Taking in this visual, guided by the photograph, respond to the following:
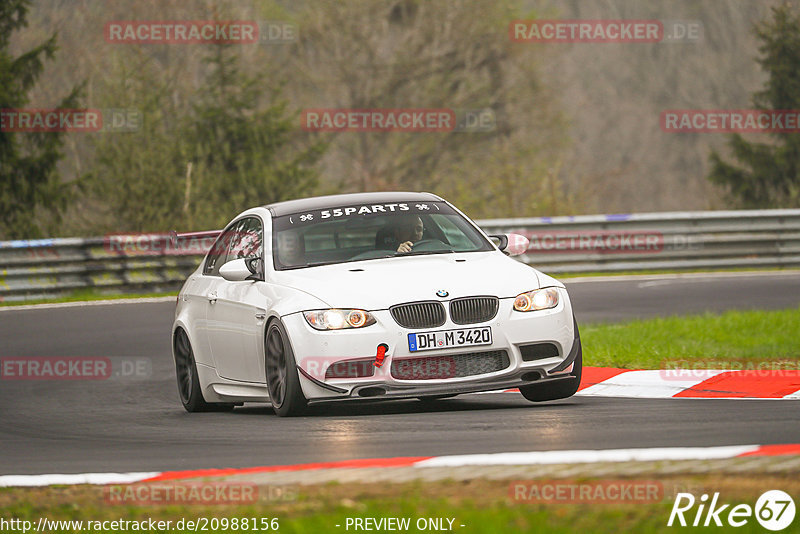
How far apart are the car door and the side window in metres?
0.15

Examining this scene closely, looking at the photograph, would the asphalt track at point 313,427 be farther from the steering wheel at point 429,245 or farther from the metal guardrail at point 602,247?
the metal guardrail at point 602,247

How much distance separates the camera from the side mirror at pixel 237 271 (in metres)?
9.55

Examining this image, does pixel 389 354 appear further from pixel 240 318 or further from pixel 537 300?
pixel 240 318

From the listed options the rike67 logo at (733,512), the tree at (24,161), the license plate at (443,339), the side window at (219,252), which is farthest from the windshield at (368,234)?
the tree at (24,161)

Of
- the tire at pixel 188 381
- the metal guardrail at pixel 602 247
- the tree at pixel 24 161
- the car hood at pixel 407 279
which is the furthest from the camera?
the tree at pixel 24 161

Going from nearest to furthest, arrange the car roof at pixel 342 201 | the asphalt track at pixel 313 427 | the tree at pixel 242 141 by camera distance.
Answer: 1. the asphalt track at pixel 313 427
2. the car roof at pixel 342 201
3. the tree at pixel 242 141

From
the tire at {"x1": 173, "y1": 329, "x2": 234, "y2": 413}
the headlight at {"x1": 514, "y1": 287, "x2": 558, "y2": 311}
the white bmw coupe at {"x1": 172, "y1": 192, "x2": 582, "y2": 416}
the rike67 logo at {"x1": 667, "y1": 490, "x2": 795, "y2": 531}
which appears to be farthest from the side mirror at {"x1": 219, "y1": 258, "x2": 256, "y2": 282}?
the rike67 logo at {"x1": 667, "y1": 490, "x2": 795, "y2": 531}

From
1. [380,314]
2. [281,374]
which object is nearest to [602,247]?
[281,374]

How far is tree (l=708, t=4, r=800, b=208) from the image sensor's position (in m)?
34.8

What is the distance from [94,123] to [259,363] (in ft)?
71.0

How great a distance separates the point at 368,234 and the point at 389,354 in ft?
4.42

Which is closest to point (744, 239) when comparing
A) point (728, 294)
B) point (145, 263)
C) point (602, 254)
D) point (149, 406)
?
point (602, 254)

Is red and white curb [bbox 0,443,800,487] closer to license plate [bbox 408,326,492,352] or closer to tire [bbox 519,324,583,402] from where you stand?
license plate [bbox 408,326,492,352]

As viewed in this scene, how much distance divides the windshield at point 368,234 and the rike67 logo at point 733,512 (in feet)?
16.1
